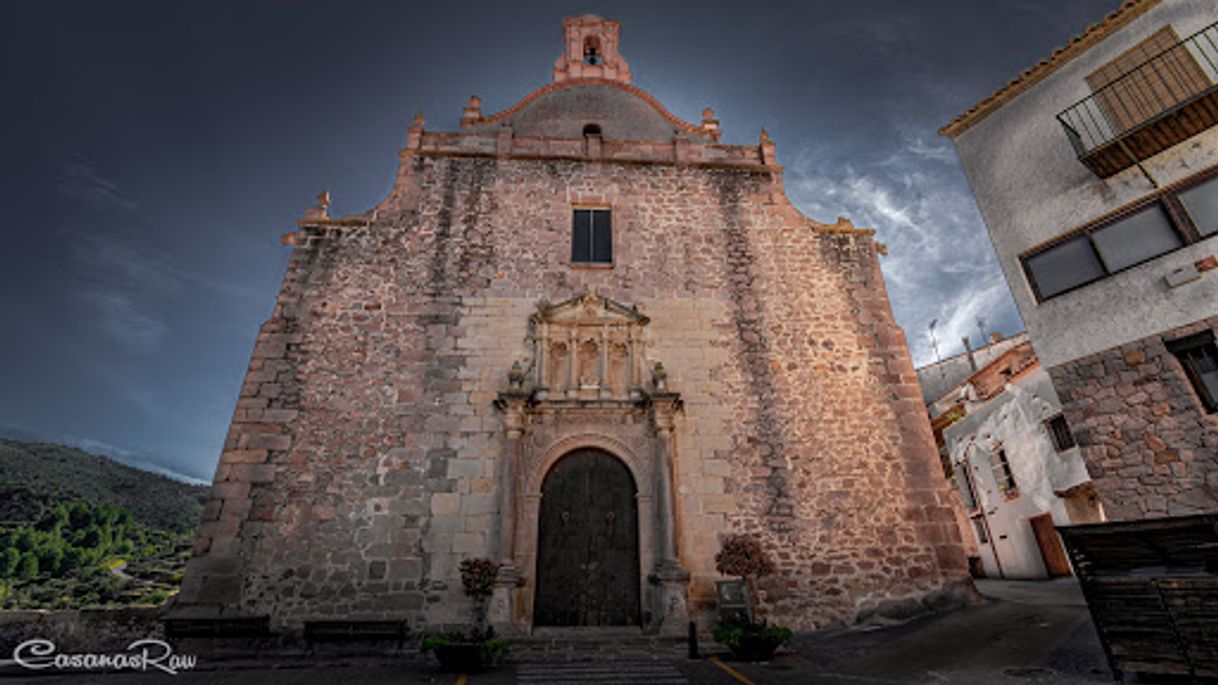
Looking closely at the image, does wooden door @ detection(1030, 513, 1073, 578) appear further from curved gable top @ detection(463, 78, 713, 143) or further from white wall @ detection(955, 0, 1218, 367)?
curved gable top @ detection(463, 78, 713, 143)

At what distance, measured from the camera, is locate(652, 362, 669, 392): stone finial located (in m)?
10.3

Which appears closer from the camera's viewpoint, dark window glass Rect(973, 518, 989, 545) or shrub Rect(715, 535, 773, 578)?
shrub Rect(715, 535, 773, 578)

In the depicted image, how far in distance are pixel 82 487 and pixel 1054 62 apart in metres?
45.5

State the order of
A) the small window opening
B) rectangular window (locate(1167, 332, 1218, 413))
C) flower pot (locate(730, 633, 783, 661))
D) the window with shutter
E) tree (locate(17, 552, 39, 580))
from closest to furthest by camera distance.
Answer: flower pot (locate(730, 633, 783, 661)) < rectangular window (locate(1167, 332, 1218, 413)) < the window with shutter < the small window opening < tree (locate(17, 552, 39, 580))

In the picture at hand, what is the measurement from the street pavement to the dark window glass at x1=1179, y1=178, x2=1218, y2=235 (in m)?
6.05

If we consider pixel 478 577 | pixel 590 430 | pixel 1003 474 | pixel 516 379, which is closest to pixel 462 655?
pixel 478 577

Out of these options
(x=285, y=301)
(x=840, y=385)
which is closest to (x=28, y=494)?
(x=285, y=301)

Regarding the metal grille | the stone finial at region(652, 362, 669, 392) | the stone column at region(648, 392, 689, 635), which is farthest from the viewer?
the stone finial at region(652, 362, 669, 392)

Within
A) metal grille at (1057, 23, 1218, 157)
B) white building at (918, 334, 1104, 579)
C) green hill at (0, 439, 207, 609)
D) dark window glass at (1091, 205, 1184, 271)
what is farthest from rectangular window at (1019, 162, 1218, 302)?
green hill at (0, 439, 207, 609)

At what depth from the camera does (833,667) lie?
21.1 feet

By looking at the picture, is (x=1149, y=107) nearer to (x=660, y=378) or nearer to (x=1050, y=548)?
(x=660, y=378)

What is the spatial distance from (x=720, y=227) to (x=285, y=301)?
32.6ft

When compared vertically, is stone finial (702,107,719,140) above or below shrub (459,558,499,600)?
above

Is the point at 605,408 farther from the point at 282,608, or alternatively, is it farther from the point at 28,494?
the point at 28,494
